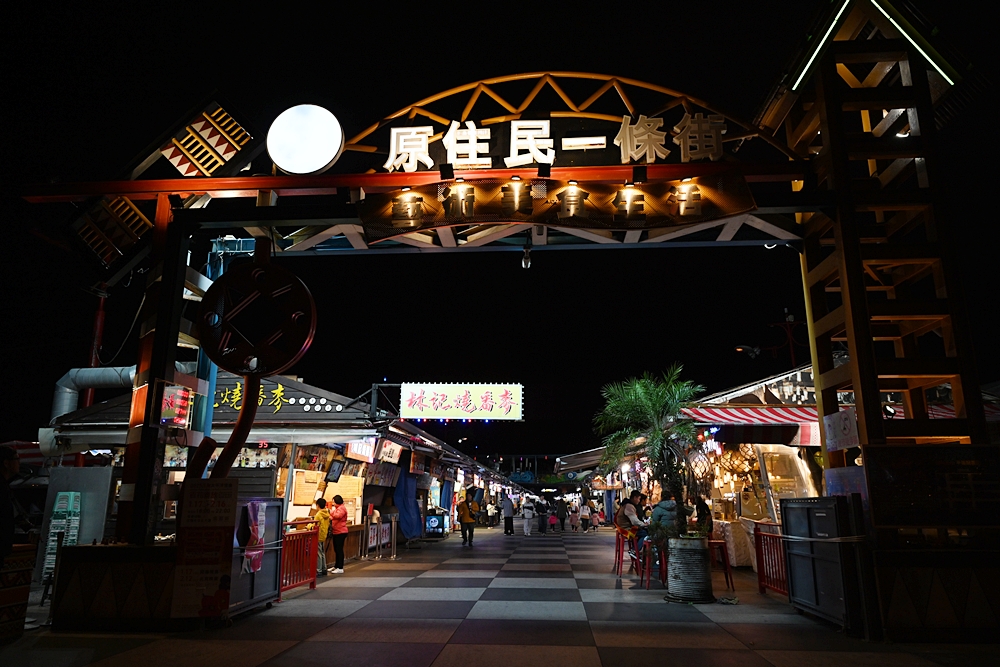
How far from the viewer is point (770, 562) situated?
10117 millimetres

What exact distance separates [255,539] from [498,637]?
3604 millimetres

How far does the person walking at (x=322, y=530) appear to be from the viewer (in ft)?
42.8

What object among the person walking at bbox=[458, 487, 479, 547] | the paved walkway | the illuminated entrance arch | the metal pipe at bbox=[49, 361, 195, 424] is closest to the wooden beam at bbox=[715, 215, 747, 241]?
the illuminated entrance arch

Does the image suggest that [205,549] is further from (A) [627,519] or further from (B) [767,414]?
(B) [767,414]

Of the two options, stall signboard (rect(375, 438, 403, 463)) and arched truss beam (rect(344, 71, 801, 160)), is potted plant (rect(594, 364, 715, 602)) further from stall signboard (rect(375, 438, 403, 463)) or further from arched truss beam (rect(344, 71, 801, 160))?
stall signboard (rect(375, 438, 403, 463))

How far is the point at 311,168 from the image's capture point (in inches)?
350

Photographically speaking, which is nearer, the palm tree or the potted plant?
the potted plant

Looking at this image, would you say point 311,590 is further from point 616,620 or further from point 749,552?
point 749,552

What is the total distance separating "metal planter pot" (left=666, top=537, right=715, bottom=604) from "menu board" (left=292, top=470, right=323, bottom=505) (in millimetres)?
9817

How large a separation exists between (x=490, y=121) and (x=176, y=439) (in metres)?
6.33

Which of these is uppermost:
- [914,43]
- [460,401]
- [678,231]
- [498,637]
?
[914,43]

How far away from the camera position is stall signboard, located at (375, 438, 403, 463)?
57.8 feet

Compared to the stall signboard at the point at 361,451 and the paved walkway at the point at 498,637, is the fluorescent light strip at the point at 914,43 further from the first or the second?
the stall signboard at the point at 361,451

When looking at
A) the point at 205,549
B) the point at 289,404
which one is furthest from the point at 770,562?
Result: the point at 289,404
